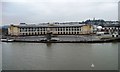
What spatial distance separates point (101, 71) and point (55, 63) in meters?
0.83

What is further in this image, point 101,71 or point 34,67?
point 34,67

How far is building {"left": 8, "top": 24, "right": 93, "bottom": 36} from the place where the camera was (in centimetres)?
1124

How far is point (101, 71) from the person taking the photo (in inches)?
121

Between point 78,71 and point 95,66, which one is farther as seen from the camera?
point 95,66

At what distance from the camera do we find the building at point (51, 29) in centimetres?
1124

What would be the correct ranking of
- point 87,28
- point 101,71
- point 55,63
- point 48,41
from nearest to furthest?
1. point 101,71
2. point 55,63
3. point 48,41
4. point 87,28

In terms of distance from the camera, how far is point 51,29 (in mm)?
11555

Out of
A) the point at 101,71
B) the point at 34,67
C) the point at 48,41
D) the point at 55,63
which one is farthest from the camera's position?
the point at 48,41

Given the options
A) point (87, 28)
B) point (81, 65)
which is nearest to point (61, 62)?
point (81, 65)

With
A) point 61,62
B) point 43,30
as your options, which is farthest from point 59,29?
point 61,62

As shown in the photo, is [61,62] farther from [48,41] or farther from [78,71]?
[48,41]

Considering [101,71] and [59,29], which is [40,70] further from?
[59,29]

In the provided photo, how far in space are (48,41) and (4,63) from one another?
421cm

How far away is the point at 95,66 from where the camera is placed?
338 centimetres
